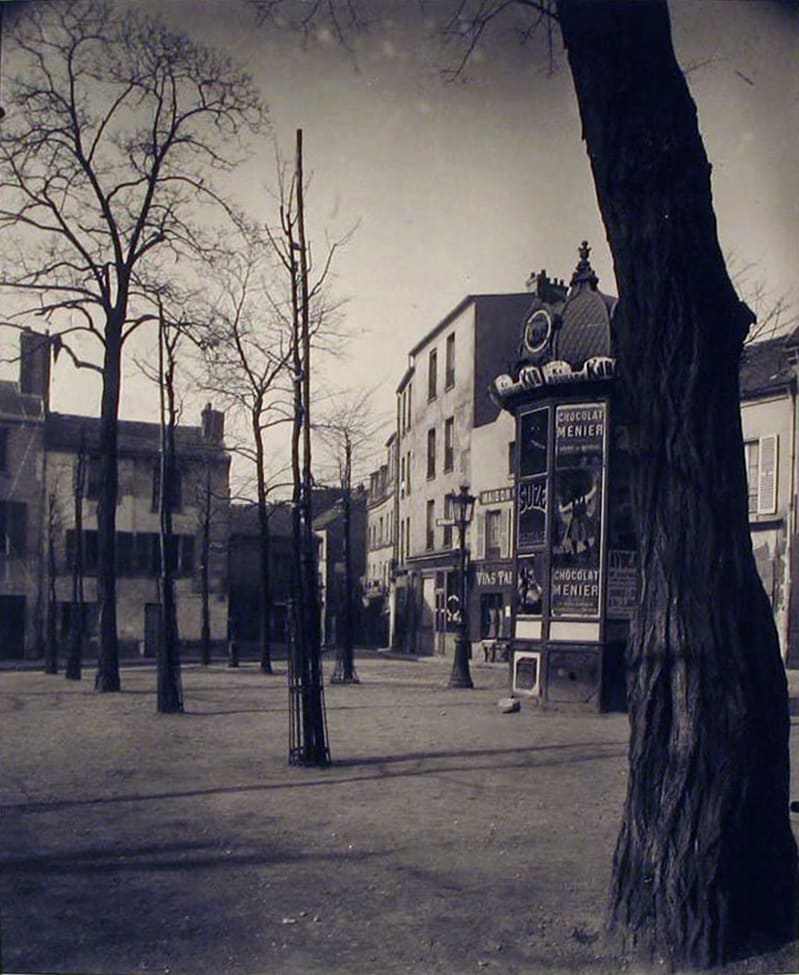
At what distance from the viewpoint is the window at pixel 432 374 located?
26.2ft

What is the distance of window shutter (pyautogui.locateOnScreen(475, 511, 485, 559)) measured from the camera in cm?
2617

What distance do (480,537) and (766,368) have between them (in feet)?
49.7

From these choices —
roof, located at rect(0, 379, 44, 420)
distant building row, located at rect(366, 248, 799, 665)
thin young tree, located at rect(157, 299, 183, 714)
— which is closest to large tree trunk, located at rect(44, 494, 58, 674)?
thin young tree, located at rect(157, 299, 183, 714)

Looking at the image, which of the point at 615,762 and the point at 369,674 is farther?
the point at 369,674

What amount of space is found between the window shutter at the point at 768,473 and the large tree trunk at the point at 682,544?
5.40 metres

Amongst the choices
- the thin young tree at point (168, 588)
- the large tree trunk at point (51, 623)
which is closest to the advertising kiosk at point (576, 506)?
the thin young tree at point (168, 588)

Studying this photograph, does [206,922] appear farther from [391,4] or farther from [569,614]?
[569,614]

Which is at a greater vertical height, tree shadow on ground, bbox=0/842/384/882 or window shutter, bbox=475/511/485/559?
window shutter, bbox=475/511/485/559

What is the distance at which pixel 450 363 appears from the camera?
31.7 feet

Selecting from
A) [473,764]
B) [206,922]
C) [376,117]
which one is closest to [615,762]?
[473,764]

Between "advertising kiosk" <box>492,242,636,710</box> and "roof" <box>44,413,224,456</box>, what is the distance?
520 cm

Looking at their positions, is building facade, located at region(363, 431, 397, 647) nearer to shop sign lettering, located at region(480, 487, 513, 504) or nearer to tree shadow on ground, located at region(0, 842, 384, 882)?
shop sign lettering, located at region(480, 487, 513, 504)

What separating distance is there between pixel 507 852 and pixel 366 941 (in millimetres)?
1736

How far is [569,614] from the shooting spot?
13289 mm
